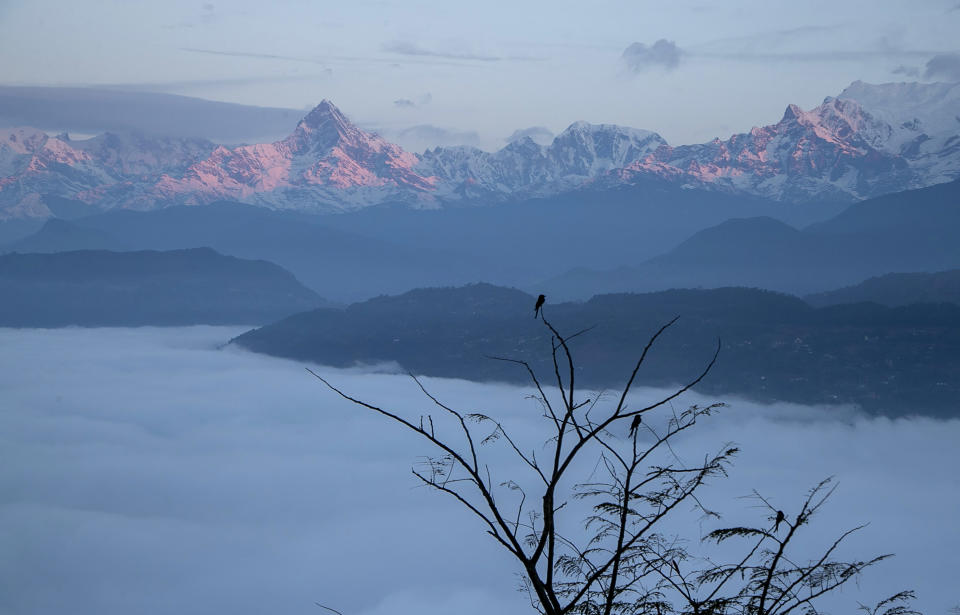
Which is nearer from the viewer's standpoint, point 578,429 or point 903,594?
point 578,429

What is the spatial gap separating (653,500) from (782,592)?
45.2 inches

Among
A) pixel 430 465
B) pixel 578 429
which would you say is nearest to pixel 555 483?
pixel 578 429

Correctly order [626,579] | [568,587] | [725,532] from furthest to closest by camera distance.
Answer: [568,587] < [626,579] < [725,532]

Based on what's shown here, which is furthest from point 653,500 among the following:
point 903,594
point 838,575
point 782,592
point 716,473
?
point 903,594

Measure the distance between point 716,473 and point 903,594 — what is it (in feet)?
7.18

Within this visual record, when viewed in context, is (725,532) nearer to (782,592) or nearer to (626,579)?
(782,592)

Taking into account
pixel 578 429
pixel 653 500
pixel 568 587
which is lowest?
pixel 568 587

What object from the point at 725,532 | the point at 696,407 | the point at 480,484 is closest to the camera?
the point at 480,484

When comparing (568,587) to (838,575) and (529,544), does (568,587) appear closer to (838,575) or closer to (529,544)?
(529,544)

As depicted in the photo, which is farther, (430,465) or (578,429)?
(430,465)

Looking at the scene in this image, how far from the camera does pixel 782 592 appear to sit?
22.7ft

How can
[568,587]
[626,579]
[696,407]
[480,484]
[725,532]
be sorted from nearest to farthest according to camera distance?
[480,484] < [725,532] < [696,407] < [626,579] < [568,587]

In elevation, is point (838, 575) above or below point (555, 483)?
below

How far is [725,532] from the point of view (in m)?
6.54
